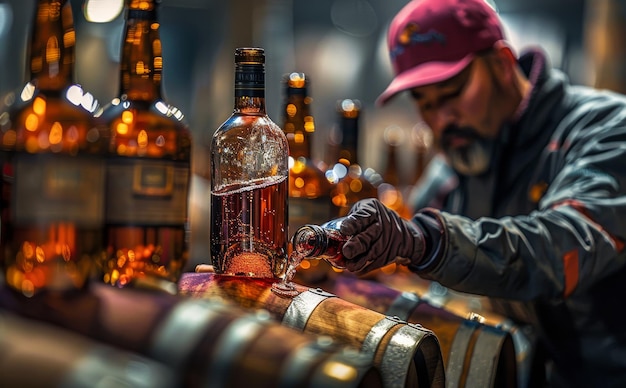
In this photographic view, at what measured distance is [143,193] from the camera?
133cm

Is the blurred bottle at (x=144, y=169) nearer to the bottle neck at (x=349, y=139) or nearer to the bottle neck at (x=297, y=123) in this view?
the bottle neck at (x=297, y=123)

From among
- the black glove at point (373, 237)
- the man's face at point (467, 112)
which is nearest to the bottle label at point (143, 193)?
the black glove at point (373, 237)

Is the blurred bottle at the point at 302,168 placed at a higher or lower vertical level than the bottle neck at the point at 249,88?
lower

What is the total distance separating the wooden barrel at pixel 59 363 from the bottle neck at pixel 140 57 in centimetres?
62

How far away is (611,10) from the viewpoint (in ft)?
15.0

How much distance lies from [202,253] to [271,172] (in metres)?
1.85

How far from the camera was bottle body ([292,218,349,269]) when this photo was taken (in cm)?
153

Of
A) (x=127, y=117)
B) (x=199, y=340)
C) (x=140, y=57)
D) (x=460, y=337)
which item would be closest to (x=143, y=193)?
(x=127, y=117)

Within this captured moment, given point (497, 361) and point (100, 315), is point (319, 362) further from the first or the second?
point (497, 361)

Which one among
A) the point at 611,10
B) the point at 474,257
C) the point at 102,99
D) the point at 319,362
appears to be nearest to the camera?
the point at 319,362

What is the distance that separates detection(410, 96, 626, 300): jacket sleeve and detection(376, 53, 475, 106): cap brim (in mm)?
423

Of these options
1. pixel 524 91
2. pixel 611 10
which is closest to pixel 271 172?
pixel 524 91

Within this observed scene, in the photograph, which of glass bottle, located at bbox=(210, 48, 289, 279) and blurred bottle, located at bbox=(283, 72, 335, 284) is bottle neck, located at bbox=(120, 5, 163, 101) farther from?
blurred bottle, located at bbox=(283, 72, 335, 284)

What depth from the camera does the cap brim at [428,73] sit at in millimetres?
2549
